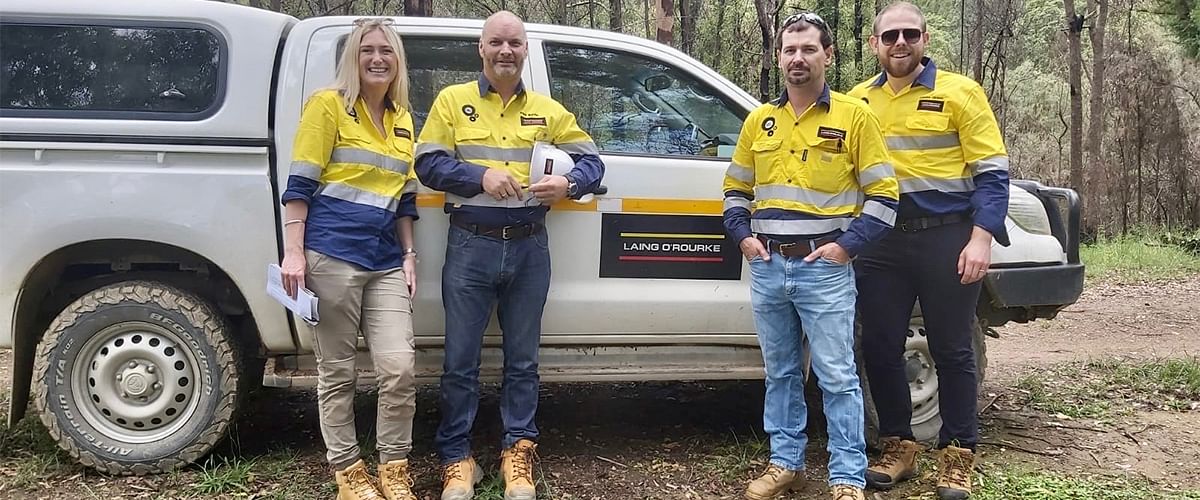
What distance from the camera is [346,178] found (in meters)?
3.04

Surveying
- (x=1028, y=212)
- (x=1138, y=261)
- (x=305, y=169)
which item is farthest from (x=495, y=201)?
(x=1138, y=261)

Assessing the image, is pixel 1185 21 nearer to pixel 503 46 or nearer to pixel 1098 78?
pixel 1098 78

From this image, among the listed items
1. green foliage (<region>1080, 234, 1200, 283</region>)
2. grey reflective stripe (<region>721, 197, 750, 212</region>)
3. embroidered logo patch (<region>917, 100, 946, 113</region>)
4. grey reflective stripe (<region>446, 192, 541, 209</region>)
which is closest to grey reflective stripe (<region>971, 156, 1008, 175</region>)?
embroidered logo patch (<region>917, 100, 946, 113</region>)

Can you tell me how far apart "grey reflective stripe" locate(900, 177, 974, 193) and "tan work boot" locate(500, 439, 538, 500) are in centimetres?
177

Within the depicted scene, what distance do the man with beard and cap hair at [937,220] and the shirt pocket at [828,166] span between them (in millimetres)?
358

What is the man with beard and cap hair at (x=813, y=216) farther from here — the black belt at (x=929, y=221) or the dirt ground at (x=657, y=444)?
the dirt ground at (x=657, y=444)

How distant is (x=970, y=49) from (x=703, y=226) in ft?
56.0

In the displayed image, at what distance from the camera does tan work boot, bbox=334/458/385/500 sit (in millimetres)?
3137

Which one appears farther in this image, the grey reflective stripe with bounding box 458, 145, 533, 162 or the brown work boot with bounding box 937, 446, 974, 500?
the brown work boot with bounding box 937, 446, 974, 500

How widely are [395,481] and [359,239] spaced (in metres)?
0.92

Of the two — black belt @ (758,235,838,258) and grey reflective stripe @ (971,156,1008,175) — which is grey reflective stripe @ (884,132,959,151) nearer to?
grey reflective stripe @ (971,156,1008,175)

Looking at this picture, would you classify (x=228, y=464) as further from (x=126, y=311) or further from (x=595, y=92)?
(x=595, y=92)

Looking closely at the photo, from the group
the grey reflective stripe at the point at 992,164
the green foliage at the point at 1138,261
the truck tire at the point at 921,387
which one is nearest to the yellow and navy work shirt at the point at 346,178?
the grey reflective stripe at the point at 992,164

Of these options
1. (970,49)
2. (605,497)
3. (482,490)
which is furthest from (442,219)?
(970,49)
